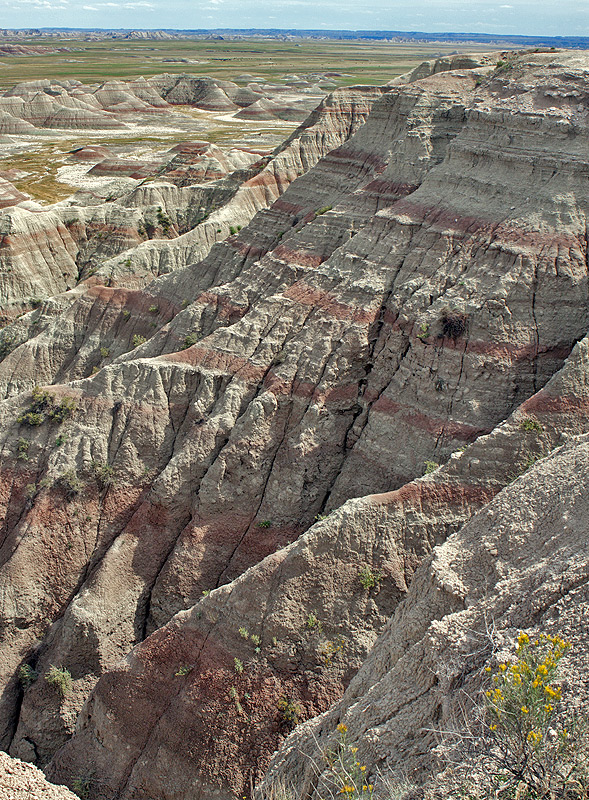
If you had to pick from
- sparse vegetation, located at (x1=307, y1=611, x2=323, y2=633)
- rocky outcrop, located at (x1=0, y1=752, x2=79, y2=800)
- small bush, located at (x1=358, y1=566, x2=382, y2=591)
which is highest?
small bush, located at (x1=358, y1=566, x2=382, y2=591)

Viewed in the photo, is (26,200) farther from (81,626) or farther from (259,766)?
(259,766)

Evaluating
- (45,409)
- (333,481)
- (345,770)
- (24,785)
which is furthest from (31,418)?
(345,770)

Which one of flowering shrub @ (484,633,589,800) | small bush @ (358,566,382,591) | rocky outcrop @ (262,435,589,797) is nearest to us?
flowering shrub @ (484,633,589,800)

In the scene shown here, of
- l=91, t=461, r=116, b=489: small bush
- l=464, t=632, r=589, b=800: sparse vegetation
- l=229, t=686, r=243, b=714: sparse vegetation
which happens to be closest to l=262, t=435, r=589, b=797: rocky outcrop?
l=464, t=632, r=589, b=800: sparse vegetation

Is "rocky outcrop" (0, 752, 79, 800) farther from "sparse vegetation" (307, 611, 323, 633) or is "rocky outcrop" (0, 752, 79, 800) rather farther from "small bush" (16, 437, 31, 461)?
"small bush" (16, 437, 31, 461)

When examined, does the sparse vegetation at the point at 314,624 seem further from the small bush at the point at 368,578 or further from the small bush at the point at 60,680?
the small bush at the point at 60,680

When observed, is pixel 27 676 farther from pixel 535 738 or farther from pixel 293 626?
pixel 535 738
